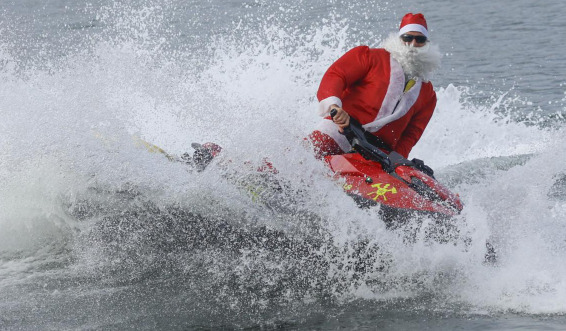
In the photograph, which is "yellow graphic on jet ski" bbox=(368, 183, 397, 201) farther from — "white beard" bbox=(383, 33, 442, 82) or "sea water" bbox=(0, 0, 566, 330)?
"white beard" bbox=(383, 33, 442, 82)

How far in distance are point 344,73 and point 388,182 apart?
3.28 ft

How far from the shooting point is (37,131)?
5.91 meters

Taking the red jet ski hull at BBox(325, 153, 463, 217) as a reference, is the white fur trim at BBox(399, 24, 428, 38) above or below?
above

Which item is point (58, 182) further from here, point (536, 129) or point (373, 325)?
point (536, 129)

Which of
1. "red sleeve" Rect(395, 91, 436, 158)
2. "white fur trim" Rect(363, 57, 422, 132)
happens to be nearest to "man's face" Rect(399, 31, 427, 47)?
"white fur trim" Rect(363, 57, 422, 132)

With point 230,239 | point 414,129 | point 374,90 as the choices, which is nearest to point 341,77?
point 374,90

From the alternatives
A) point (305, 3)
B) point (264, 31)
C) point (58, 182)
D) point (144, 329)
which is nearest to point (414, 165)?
point (144, 329)

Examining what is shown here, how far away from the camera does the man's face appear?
580 centimetres

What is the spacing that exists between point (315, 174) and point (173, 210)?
106 centimetres

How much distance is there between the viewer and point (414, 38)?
580 centimetres

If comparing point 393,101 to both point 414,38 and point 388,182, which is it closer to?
point 414,38

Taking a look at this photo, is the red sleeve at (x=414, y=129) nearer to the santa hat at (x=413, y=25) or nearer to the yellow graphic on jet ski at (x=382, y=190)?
the santa hat at (x=413, y=25)

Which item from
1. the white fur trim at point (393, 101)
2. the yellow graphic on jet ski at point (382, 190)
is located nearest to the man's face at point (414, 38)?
the white fur trim at point (393, 101)

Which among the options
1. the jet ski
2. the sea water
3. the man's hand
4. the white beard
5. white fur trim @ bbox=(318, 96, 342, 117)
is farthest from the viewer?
the white beard
